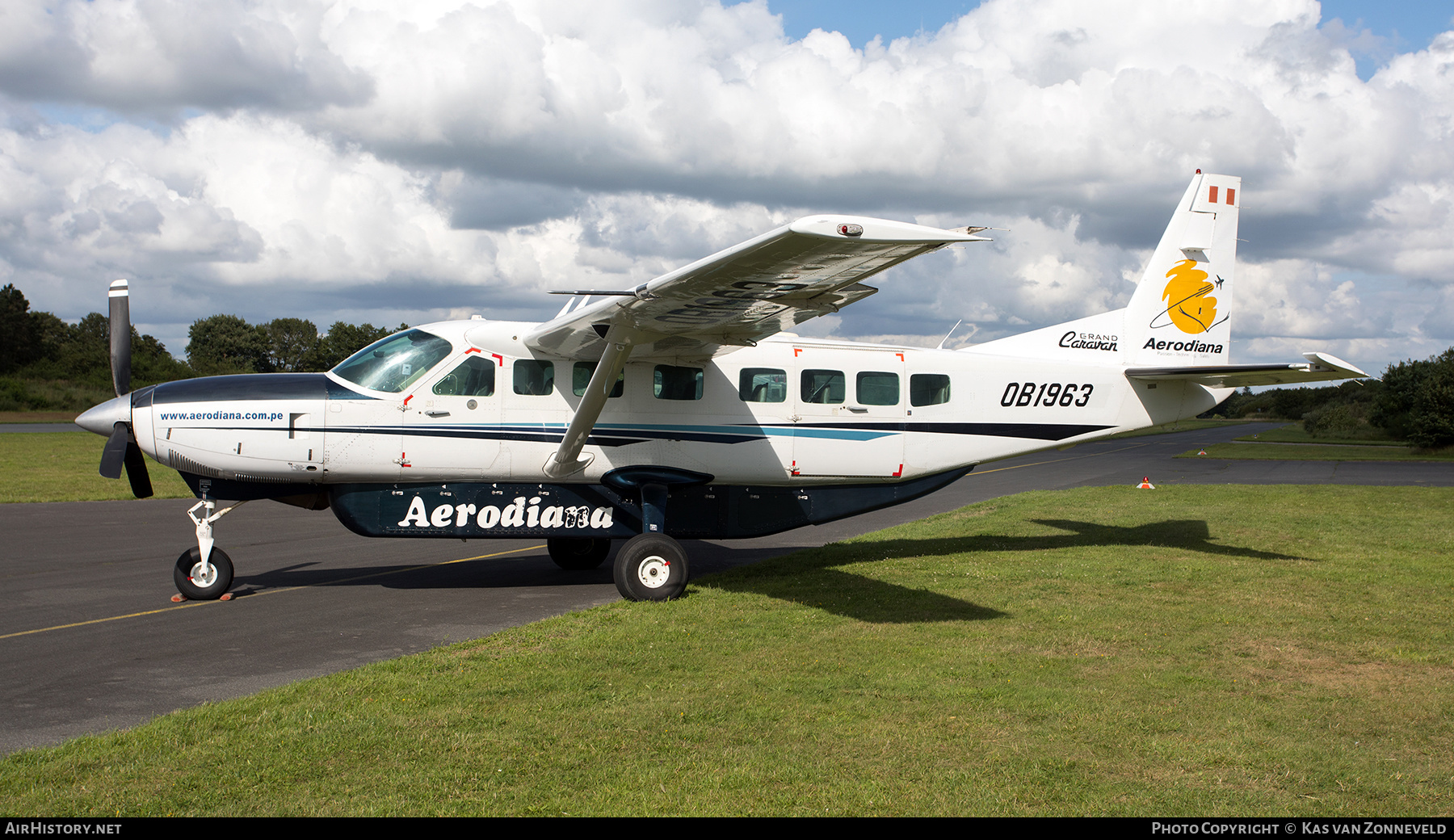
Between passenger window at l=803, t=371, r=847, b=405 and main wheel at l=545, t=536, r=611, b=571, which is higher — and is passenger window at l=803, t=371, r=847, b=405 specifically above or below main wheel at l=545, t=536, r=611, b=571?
above

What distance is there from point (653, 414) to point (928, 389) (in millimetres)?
3499

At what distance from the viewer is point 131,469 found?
31.8ft

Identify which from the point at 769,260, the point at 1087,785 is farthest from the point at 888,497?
the point at 1087,785

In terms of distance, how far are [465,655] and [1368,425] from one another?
248 feet

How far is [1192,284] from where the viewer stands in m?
12.7

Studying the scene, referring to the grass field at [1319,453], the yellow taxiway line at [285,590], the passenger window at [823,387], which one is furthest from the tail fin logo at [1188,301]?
the grass field at [1319,453]

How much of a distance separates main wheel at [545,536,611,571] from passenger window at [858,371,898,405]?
3898 mm

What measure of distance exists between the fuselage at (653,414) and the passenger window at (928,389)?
0.06 ft

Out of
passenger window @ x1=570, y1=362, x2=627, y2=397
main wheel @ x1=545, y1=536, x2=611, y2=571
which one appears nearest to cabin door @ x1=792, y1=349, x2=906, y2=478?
passenger window @ x1=570, y1=362, x2=627, y2=397

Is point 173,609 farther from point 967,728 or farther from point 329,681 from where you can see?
point 967,728

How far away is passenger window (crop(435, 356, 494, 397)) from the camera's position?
10070mm

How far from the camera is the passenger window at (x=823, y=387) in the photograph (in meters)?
11.0

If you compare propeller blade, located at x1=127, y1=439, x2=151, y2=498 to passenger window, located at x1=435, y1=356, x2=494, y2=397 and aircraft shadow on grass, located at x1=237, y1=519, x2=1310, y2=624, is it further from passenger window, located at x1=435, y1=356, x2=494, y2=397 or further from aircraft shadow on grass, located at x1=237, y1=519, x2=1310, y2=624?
passenger window, located at x1=435, y1=356, x2=494, y2=397

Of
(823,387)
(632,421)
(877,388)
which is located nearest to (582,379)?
(632,421)
